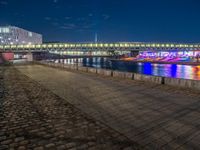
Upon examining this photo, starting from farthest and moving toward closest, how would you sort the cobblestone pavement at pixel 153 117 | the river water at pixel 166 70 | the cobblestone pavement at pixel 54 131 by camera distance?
the river water at pixel 166 70, the cobblestone pavement at pixel 153 117, the cobblestone pavement at pixel 54 131

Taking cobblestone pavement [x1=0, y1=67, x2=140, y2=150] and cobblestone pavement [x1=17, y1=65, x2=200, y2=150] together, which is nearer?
cobblestone pavement [x1=0, y1=67, x2=140, y2=150]

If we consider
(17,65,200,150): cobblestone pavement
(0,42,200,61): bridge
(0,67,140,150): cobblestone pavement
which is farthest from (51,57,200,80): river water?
(0,67,140,150): cobblestone pavement

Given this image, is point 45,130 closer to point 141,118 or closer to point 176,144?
point 141,118

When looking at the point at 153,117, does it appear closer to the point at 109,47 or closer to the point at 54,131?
the point at 54,131

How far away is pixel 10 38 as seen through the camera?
189250 mm

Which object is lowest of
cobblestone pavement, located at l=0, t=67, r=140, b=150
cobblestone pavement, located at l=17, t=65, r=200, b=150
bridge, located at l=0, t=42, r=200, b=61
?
cobblestone pavement, located at l=0, t=67, r=140, b=150

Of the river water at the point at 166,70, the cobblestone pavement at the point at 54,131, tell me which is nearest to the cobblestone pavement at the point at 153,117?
the cobblestone pavement at the point at 54,131

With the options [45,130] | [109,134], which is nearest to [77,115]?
[45,130]

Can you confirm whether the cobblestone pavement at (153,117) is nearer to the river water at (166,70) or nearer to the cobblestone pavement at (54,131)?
the cobblestone pavement at (54,131)

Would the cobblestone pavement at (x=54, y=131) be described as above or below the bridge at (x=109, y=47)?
below

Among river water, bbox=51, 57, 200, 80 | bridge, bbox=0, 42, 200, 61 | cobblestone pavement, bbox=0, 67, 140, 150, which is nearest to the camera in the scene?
cobblestone pavement, bbox=0, 67, 140, 150

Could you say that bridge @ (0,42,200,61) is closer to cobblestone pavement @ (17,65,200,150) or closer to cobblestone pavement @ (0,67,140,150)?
cobblestone pavement @ (17,65,200,150)

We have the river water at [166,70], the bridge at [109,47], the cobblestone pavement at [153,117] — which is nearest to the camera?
the cobblestone pavement at [153,117]

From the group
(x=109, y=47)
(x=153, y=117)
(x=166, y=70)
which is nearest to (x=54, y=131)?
(x=153, y=117)
